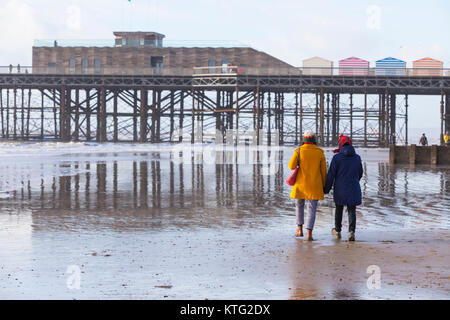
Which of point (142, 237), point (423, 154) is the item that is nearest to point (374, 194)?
point (142, 237)

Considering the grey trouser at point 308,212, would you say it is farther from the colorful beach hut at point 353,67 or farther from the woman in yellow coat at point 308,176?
the colorful beach hut at point 353,67

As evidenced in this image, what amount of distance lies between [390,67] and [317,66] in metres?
A: 6.67

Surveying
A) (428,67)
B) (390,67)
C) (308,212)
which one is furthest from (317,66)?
(308,212)

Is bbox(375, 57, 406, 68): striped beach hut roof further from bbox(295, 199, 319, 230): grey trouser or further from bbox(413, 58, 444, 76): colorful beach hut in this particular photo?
bbox(295, 199, 319, 230): grey trouser

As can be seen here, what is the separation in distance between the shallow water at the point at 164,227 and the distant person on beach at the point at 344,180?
42.1 inches

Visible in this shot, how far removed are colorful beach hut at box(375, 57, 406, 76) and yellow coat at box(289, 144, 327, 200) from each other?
5306 cm

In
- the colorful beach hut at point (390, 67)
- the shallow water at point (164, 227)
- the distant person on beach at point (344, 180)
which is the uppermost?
the colorful beach hut at point (390, 67)

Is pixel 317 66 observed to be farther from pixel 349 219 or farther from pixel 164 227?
pixel 349 219

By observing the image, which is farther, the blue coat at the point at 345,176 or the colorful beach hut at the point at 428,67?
the colorful beach hut at the point at 428,67

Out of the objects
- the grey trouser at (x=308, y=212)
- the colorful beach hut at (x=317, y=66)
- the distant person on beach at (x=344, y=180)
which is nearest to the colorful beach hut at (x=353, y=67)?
the colorful beach hut at (x=317, y=66)

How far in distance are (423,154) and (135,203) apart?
71.5 feet

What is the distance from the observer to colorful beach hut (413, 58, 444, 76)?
61.7 meters

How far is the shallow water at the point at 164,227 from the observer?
738 cm

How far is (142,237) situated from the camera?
10.7 m
